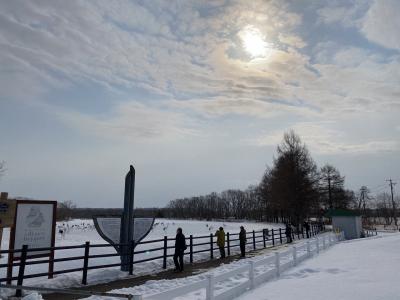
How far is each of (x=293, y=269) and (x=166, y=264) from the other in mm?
5295

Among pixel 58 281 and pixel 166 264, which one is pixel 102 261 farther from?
pixel 58 281

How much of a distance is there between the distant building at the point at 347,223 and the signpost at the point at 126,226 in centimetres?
3141

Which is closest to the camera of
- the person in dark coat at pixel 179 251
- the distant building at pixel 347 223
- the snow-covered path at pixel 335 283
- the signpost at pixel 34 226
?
the snow-covered path at pixel 335 283

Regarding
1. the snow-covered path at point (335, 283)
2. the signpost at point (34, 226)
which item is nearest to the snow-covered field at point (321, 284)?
the snow-covered path at point (335, 283)

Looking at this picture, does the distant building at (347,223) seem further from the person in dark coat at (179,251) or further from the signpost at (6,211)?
the signpost at (6,211)

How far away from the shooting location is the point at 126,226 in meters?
15.8

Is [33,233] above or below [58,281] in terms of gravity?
above

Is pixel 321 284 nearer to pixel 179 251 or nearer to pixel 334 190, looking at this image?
pixel 179 251

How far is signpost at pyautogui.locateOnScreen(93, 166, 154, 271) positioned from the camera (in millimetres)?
14898

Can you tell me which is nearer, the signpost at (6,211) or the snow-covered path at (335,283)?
the snow-covered path at (335,283)

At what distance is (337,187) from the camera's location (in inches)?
2980

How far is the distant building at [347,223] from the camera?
139 ft

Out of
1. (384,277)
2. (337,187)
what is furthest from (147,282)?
(337,187)

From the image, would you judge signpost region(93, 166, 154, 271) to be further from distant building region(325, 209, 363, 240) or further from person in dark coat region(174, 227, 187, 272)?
distant building region(325, 209, 363, 240)
